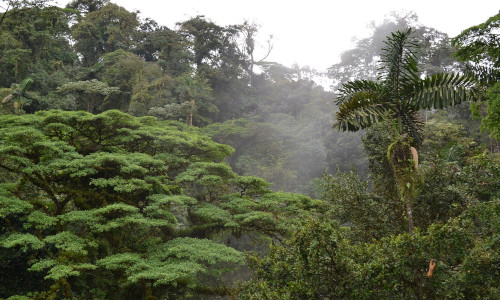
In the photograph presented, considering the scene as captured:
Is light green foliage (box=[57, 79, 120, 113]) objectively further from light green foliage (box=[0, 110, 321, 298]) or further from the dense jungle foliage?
light green foliage (box=[0, 110, 321, 298])

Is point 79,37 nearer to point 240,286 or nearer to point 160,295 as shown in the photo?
point 160,295

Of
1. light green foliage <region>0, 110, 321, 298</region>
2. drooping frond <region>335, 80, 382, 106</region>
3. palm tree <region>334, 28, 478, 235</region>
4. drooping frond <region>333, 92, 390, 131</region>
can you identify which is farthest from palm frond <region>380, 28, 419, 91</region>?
light green foliage <region>0, 110, 321, 298</region>

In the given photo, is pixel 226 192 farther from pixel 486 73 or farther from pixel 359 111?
pixel 486 73

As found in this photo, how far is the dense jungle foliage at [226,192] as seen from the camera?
13.7 ft

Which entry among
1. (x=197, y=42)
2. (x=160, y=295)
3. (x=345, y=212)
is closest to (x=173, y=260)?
(x=160, y=295)

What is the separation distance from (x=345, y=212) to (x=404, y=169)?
157 centimetres

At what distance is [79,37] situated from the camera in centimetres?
2511

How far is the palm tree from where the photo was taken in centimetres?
551

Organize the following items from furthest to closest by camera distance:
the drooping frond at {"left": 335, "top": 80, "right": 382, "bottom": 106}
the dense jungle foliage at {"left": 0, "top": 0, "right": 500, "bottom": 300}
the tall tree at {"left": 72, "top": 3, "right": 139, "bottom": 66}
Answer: the tall tree at {"left": 72, "top": 3, "right": 139, "bottom": 66}
the drooping frond at {"left": 335, "top": 80, "right": 382, "bottom": 106}
the dense jungle foliage at {"left": 0, "top": 0, "right": 500, "bottom": 300}

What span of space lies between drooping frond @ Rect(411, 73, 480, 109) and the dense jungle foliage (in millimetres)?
21

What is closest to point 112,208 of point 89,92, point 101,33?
point 89,92

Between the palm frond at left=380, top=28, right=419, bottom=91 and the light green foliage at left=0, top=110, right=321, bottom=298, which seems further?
the light green foliage at left=0, top=110, right=321, bottom=298

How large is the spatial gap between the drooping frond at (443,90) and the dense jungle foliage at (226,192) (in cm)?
2

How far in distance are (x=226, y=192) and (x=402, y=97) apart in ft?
23.9
